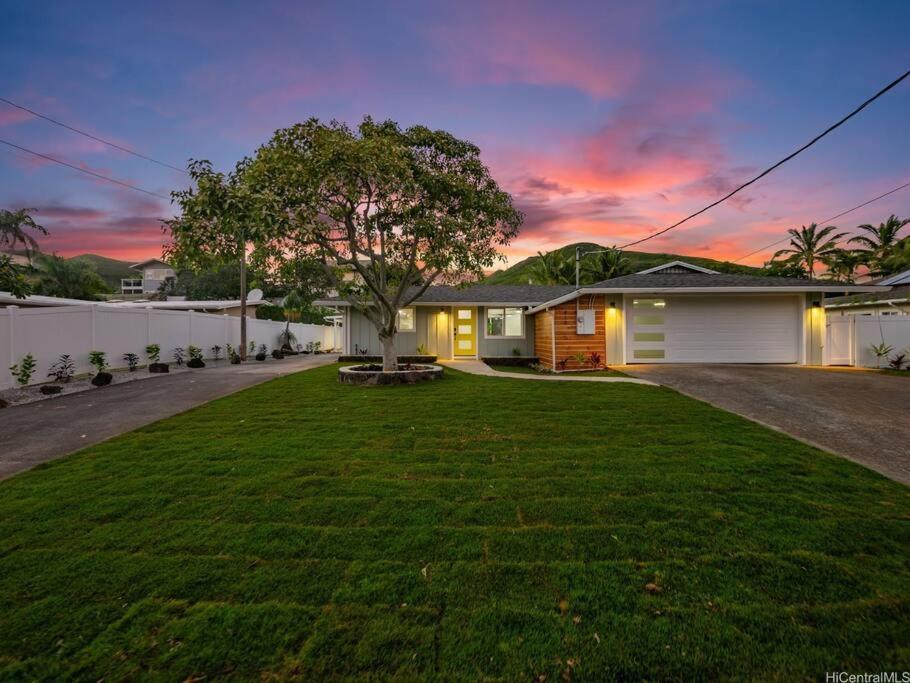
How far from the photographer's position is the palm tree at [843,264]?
1241 inches

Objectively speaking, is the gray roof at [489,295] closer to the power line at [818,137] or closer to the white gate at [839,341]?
the power line at [818,137]

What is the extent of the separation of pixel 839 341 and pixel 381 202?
1448 centimetres

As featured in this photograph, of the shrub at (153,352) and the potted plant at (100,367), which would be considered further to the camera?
the shrub at (153,352)

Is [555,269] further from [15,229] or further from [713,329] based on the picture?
[15,229]

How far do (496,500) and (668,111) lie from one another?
518 inches

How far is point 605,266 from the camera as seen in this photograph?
33.2 m

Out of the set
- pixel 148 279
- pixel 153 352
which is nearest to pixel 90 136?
pixel 153 352

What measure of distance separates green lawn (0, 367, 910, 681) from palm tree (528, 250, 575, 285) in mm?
30382

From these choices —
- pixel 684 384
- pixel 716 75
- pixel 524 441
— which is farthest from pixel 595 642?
pixel 716 75

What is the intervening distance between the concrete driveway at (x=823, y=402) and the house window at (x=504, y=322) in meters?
5.63

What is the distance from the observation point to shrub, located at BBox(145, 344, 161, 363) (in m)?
12.3

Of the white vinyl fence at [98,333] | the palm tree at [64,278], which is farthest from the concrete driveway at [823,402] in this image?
the palm tree at [64,278]

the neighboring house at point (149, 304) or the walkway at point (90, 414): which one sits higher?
the neighboring house at point (149, 304)

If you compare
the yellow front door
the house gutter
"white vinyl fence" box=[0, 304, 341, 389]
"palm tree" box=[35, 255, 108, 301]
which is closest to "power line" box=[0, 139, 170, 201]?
"white vinyl fence" box=[0, 304, 341, 389]
